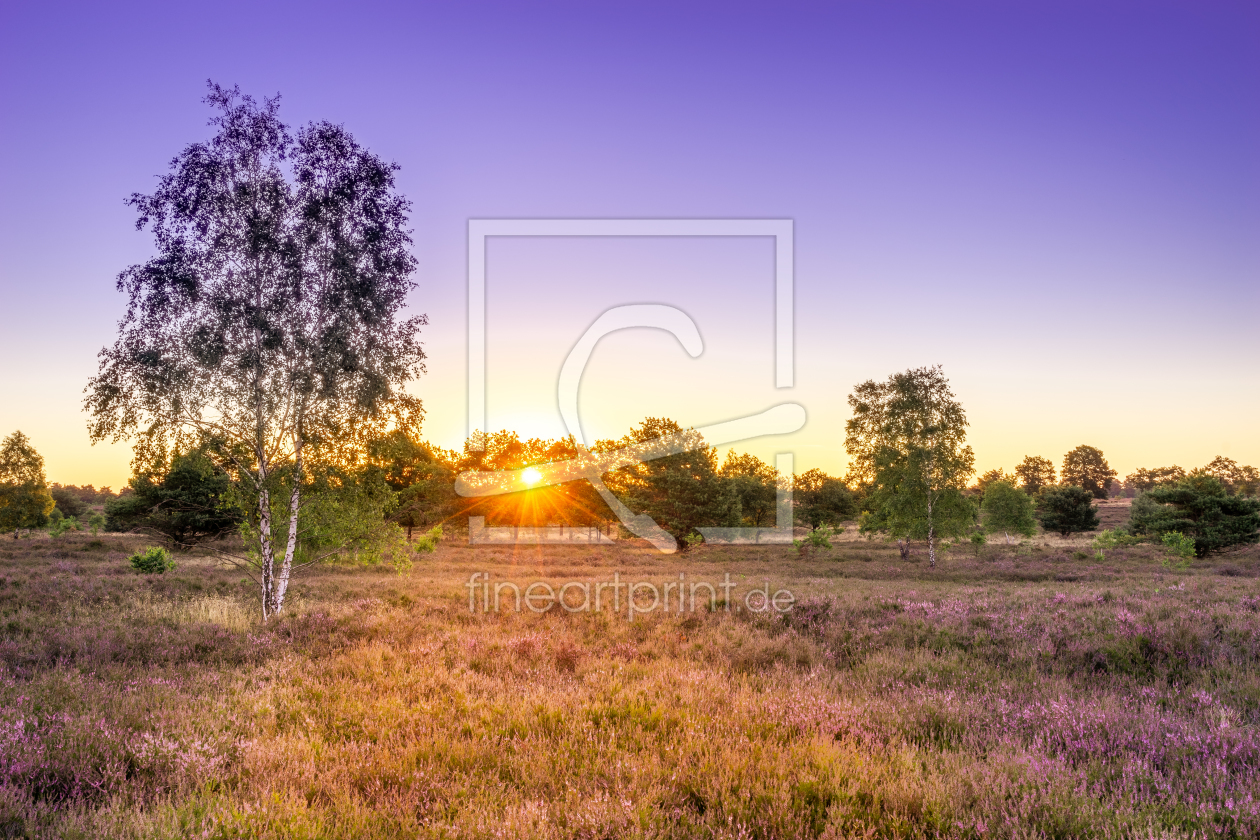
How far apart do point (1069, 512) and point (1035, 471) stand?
67768 mm

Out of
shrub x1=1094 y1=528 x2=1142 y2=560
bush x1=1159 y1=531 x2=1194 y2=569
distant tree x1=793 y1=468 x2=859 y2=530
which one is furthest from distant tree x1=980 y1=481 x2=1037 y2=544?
bush x1=1159 y1=531 x2=1194 y2=569

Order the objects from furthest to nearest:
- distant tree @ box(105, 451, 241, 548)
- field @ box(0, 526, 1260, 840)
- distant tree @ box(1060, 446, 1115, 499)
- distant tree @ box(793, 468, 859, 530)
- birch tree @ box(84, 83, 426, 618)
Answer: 1. distant tree @ box(1060, 446, 1115, 499)
2. distant tree @ box(793, 468, 859, 530)
3. distant tree @ box(105, 451, 241, 548)
4. birch tree @ box(84, 83, 426, 618)
5. field @ box(0, 526, 1260, 840)

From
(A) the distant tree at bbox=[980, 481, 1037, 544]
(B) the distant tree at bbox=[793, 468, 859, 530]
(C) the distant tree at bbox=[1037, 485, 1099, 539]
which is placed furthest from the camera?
(C) the distant tree at bbox=[1037, 485, 1099, 539]

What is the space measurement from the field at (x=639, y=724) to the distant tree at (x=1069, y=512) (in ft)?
196

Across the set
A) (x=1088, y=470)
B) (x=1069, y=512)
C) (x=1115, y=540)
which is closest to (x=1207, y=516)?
(x=1115, y=540)

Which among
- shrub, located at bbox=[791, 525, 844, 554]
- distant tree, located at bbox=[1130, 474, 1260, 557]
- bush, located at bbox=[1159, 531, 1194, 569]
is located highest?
distant tree, located at bbox=[1130, 474, 1260, 557]

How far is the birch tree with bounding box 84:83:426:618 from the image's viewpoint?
11.2 meters

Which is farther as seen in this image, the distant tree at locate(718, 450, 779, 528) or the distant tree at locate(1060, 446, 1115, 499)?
the distant tree at locate(1060, 446, 1115, 499)

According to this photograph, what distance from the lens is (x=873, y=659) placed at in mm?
8023

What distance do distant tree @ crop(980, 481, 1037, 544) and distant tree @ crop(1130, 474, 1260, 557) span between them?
1319 centimetres

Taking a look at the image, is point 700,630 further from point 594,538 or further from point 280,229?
point 594,538

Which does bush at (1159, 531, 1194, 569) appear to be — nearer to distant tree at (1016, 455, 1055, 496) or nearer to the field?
the field

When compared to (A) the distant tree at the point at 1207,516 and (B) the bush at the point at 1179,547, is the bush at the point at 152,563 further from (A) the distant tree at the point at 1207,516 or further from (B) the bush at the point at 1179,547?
(A) the distant tree at the point at 1207,516

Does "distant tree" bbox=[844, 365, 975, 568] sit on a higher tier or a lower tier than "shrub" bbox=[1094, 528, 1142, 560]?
higher
